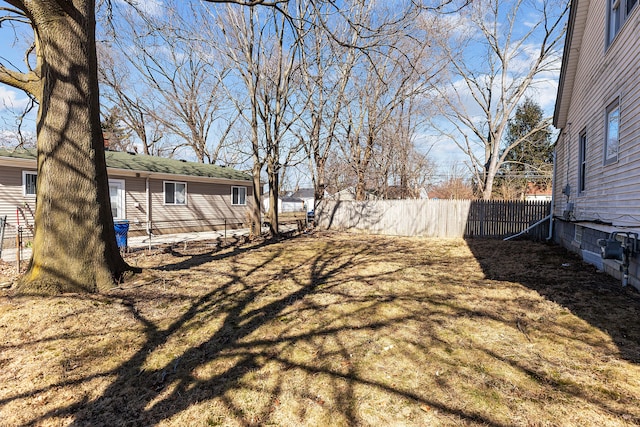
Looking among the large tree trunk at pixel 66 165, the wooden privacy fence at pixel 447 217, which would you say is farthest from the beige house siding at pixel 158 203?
the wooden privacy fence at pixel 447 217

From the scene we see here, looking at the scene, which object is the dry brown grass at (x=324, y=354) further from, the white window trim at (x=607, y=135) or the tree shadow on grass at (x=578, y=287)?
the white window trim at (x=607, y=135)

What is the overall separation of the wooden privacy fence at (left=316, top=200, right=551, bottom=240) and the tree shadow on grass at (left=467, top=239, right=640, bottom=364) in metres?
3.89

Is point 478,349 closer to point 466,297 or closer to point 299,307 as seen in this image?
point 466,297

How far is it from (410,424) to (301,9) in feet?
42.6

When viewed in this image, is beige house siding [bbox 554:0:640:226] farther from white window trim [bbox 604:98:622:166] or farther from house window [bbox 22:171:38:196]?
house window [bbox 22:171:38:196]

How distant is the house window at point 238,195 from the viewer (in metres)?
17.1

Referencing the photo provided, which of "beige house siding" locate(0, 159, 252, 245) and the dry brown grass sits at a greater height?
"beige house siding" locate(0, 159, 252, 245)

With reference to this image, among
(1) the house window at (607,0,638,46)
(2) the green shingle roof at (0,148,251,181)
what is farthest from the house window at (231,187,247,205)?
(1) the house window at (607,0,638,46)

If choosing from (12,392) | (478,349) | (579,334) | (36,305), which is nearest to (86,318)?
(36,305)

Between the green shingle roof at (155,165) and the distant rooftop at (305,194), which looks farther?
the distant rooftop at (305,194)

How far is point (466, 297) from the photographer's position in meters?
4.87

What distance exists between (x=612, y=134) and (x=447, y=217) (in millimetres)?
8160

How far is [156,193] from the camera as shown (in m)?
13.6

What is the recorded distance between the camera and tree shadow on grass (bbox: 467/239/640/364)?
3562mm
